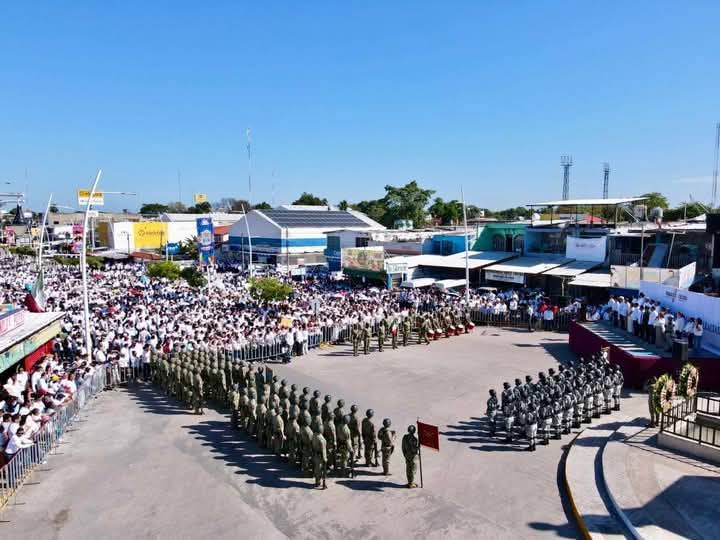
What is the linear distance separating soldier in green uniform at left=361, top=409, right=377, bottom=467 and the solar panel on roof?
49535 millimetres

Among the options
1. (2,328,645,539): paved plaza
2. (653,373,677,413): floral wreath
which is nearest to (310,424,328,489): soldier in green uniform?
(2,328,645,539): paved plaza

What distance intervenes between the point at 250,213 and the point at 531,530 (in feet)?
→ 193

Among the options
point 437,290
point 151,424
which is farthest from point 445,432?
point 437,290

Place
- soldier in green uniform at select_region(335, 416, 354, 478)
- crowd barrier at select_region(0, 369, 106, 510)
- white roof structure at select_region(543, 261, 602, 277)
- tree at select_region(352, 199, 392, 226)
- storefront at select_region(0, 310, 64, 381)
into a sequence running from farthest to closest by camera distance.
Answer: tree at select_region(352, 199, 392, 226) < white roof structure at select_region(543, 261, 602, 277) < storefront at select_region(0, 310, 64, 381) < soldier in green uniform at select_region(335, 416, 354, 478) < crowd barrier at select_region(0, 369, 106, 510)

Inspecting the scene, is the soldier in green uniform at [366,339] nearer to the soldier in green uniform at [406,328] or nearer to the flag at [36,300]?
the soldier in green uniform at [406,328]

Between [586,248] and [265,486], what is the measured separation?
26.9 meters

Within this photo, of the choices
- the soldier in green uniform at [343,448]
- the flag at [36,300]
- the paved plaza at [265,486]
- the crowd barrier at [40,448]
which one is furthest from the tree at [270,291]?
the soldier in green uniform at [343,448]

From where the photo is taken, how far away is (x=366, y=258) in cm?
3738

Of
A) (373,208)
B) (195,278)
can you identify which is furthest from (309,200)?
(195,278)

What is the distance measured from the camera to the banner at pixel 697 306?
50.6 ft

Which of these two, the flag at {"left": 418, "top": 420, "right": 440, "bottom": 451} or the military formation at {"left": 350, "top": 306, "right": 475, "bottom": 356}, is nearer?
the flag at {"left": 418, "top": 420, "right": 440, "bottom": 451}

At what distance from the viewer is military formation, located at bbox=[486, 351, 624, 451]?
11734mm

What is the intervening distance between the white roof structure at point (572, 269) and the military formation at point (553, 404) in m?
16.3

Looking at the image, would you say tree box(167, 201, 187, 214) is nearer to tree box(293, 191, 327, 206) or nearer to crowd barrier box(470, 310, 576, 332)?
tree box(293, 191, 327, 206)
